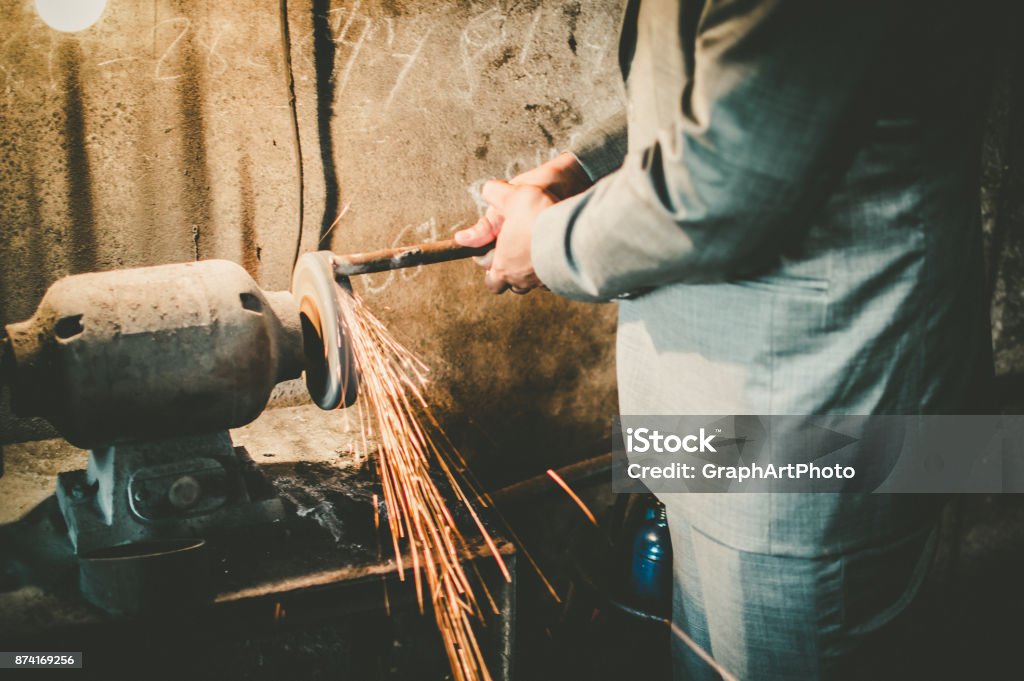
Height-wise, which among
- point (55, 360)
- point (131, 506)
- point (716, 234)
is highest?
point (716, 234)

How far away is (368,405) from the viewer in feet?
8.58

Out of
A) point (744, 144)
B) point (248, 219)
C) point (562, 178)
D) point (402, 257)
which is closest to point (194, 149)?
point (248, 219)

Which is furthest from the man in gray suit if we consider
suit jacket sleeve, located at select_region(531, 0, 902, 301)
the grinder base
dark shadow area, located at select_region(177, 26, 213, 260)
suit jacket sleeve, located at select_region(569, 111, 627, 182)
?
dark shadow area, located at select_region(177, 26, 213, 260)

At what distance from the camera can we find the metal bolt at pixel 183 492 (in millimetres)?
1610

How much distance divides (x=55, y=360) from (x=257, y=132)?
4.04 feet

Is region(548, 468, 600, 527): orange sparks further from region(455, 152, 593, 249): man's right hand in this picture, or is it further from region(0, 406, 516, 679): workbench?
region(455, 152, 593, 249): man's right hand

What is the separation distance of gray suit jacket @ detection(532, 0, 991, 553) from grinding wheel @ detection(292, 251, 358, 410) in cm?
57

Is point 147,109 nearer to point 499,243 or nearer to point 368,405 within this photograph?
point 368,405

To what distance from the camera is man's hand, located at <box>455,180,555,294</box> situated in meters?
1.52

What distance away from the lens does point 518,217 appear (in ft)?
5.03

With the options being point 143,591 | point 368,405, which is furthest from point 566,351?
point 143,591

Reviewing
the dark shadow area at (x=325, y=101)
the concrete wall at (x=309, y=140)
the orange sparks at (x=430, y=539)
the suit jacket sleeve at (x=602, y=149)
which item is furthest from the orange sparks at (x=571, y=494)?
the suit jacket sleeve at (x=602, y=149)

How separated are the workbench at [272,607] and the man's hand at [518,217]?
70 centimetres

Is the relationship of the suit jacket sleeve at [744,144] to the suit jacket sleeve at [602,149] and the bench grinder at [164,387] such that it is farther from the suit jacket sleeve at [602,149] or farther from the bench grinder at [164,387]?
the bench grinder at [164,387]
